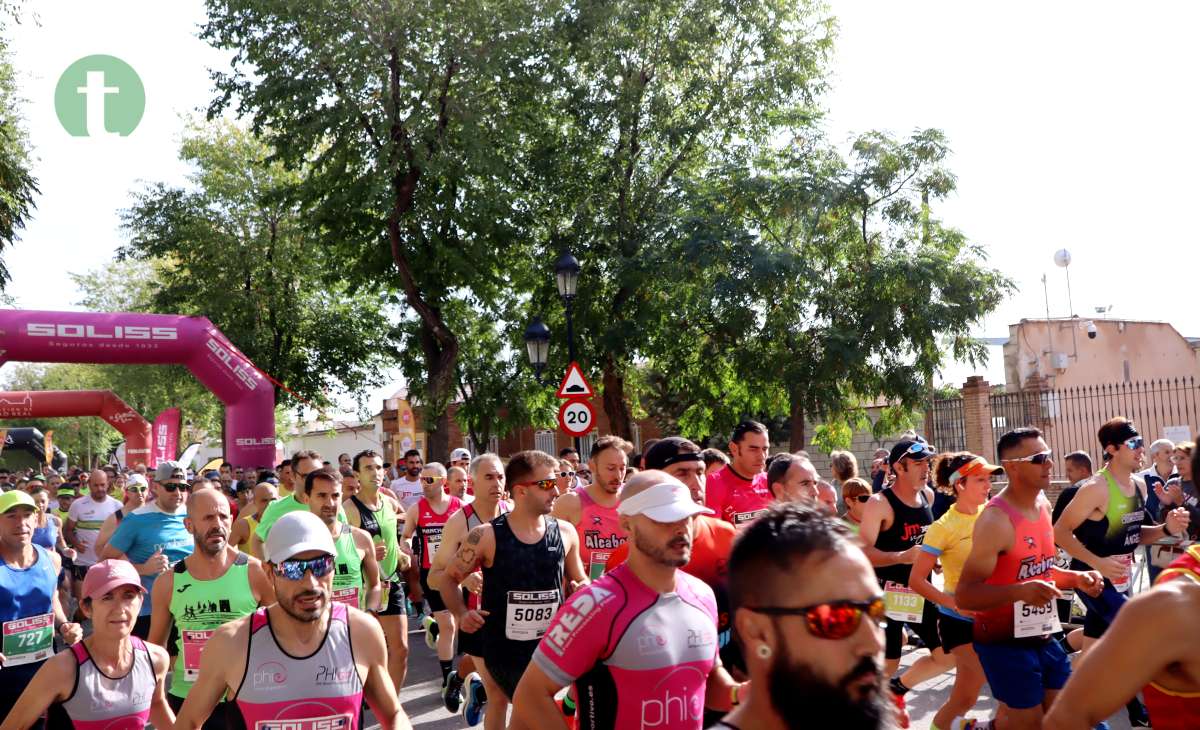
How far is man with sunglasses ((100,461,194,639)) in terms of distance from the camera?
8688 mm

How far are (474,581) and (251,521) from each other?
4375mm

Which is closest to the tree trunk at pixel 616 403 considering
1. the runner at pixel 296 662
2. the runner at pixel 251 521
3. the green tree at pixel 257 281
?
the green tree at pixel 257 281

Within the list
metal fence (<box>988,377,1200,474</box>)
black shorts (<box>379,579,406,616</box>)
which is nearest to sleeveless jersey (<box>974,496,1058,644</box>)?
black shorts (<box>379,579,406,616</box>)

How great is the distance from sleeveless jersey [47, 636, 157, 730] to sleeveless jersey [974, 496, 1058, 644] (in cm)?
394

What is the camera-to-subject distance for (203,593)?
622 centimetres

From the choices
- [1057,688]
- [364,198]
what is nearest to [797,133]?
[364,198]

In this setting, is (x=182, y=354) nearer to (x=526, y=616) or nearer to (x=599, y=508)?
(x=599, y=508)

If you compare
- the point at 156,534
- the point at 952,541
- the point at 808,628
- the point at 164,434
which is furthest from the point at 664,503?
the point at 164,434

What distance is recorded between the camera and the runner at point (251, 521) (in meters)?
10.1

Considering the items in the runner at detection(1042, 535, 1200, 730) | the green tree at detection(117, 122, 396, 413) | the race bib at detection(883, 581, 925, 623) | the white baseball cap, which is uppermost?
the green tree at detection(117, 122, 396, 413)

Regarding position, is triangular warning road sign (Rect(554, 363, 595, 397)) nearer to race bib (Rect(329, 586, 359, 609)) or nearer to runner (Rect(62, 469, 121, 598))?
runner (Rect(62, 469, 121, 598))

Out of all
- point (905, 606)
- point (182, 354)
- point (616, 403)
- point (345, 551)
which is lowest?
point (905, 606)

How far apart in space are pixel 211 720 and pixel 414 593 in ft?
18.6

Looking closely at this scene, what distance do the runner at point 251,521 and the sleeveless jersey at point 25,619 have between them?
277cm
